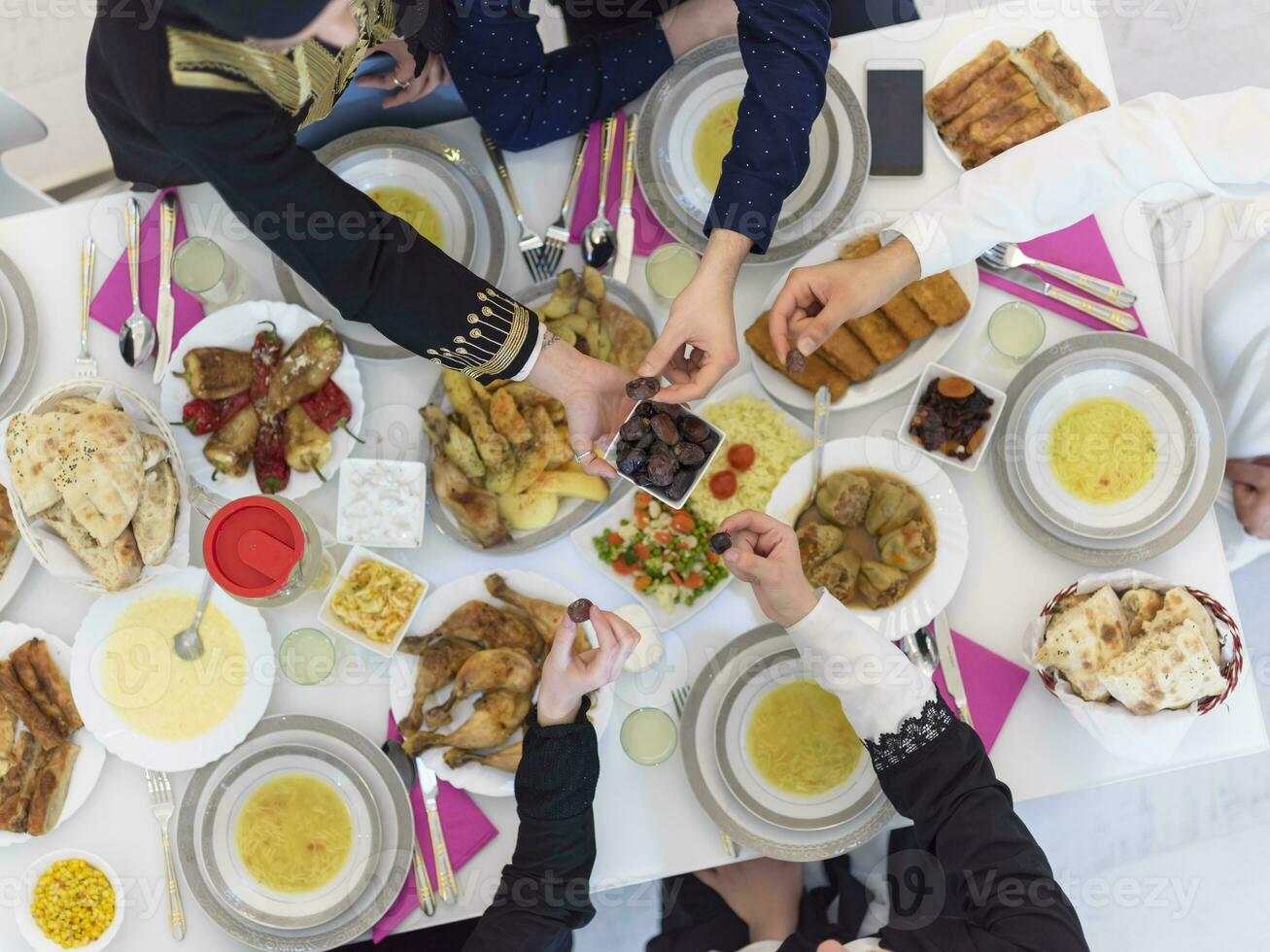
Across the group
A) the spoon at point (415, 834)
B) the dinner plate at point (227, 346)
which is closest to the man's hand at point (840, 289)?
the dinner plate at point (227, 346)

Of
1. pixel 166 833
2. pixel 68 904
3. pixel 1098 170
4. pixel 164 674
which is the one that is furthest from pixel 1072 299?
pixel 68 904

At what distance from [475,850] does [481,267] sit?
3.90 feet

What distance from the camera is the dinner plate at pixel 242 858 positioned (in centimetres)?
177

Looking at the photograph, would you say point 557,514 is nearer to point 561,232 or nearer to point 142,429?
point 561,232

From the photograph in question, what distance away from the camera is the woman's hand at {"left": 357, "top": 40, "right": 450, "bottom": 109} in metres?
1.86

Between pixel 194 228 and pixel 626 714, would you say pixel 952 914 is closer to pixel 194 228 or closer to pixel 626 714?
pixel 626 714

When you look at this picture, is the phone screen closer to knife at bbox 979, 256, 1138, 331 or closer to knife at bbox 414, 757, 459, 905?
knife at bbox 979, 256, 1138, 331

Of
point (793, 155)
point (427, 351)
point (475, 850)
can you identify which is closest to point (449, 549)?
point (427, 351)

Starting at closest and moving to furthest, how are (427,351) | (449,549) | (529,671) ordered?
(427,351) → (529,671) → (449,549)

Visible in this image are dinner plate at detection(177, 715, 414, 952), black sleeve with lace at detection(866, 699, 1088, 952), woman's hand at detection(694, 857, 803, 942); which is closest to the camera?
black sleeve with lace at detection(866, 699, 1088, 952)

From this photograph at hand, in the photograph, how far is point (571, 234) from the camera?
1958 millimetres

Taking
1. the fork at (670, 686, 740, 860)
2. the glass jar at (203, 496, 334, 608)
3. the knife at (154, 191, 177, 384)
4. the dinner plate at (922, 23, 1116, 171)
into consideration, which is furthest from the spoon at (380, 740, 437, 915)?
the dinner plate at (922, 23, 1116, 171)

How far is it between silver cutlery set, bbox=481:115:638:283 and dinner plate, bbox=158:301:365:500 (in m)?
0.45

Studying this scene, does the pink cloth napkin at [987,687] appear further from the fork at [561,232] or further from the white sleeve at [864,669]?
the fork at [561,232]
